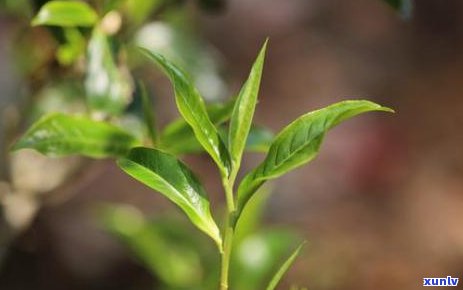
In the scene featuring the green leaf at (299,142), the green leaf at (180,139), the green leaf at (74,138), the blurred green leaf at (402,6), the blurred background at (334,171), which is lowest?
the blurred background at (334,171)

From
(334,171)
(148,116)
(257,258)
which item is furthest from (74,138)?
(334,171)

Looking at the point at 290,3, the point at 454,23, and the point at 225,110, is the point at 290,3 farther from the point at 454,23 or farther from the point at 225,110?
the point at 225,110

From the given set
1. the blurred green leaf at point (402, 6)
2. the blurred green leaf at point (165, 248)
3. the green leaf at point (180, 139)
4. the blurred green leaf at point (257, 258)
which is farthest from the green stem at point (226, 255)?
the blurred green leaf at point (165, 248)

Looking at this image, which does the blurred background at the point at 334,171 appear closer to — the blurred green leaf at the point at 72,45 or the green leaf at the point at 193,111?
the blurred green leaf at the point at 72,45

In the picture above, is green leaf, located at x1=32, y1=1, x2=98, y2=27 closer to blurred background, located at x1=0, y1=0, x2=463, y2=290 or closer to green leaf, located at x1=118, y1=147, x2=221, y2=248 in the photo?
green leaf, located at x1=118, y1=147, x2=221, y2=248

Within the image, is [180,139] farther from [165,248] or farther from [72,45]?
[165,248]
